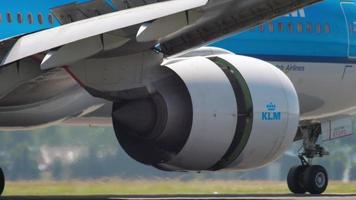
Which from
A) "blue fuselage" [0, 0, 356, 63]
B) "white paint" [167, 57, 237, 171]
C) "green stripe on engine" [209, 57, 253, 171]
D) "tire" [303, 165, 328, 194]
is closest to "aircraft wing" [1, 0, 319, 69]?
"white paint" [167, 57, 237, 171]

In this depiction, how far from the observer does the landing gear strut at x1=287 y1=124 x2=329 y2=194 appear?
51.9 feet

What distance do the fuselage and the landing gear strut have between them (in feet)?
1.56

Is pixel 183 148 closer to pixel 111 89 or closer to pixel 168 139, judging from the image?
pixel 168 139

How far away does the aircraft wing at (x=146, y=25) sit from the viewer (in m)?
8.35

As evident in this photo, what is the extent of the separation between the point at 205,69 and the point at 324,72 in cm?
536

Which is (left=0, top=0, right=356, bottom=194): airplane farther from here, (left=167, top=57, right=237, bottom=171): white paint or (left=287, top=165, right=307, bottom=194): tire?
(left=287, top=165, right=307, bottom=194): tire

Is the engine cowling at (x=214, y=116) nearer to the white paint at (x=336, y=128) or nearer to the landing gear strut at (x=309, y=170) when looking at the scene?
the landing gear strut at (x=309, y=170)

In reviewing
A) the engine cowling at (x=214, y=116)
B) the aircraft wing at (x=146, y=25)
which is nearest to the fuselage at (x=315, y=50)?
the engine cowling at (x=214, y=116)

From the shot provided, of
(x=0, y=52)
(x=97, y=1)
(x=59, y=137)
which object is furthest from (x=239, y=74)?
(x=59, y=137)

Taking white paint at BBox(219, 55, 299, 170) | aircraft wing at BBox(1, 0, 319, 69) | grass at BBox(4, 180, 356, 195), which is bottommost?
grass at BBox(4, 180, 356, 195)

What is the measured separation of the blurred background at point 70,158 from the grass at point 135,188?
0.55 ft

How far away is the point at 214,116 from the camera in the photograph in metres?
10.0

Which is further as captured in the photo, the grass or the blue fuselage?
the grass

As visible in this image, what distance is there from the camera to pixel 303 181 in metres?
16.0
